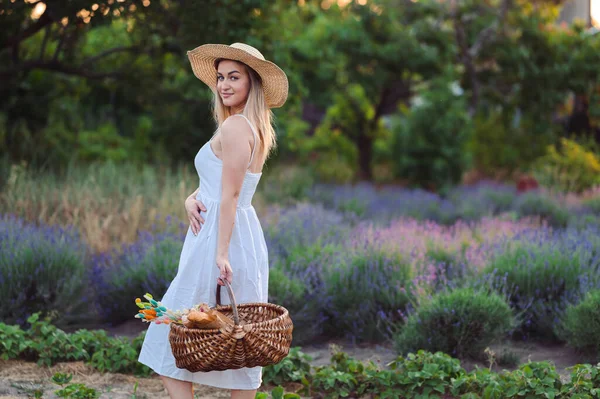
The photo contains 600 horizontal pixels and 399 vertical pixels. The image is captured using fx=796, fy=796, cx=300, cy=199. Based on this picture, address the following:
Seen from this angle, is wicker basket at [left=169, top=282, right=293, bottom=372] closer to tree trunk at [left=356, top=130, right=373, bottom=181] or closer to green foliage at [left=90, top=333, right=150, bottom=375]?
green foliage at [left=90, top=333, right=150, bottom=375]

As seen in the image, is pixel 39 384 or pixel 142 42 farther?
pixel 142 42

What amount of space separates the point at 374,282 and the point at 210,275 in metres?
2.43

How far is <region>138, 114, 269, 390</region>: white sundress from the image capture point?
3.39 m

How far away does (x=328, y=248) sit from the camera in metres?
6.36

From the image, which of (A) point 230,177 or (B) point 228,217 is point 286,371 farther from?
(A) point 230,177

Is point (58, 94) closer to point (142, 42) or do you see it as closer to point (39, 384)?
point (142, 42)

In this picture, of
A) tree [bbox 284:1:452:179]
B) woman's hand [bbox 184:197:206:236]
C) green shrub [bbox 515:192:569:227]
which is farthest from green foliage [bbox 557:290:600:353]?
tree [bbox 284:1:452:179]

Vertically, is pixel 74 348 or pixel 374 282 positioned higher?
pixel 374 282

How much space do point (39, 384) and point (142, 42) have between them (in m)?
6.17

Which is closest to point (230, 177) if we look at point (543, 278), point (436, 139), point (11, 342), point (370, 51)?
point (11, 342)

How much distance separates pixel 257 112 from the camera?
3.50 meters

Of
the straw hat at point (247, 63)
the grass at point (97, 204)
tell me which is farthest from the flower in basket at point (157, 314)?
the grass at point (97, 204)

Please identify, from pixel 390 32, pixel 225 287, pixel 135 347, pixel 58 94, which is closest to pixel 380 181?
pixel 390 32

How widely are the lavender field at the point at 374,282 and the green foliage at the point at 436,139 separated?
20.7ft
